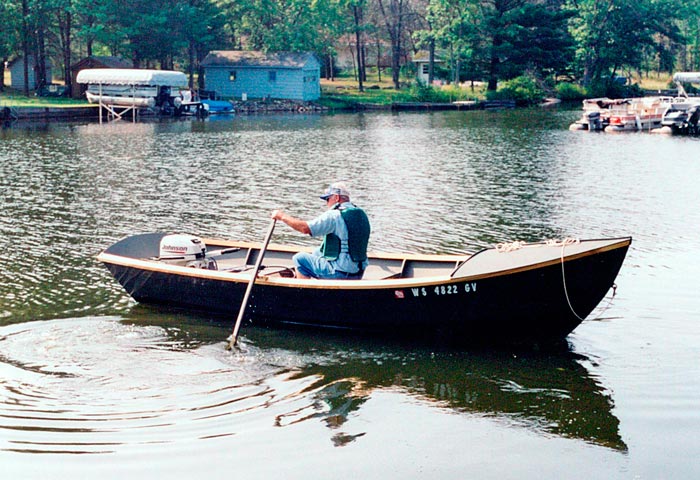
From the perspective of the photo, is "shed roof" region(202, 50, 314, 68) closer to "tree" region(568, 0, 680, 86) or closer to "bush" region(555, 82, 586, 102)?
"bush" region(555, 82, 586, 102)

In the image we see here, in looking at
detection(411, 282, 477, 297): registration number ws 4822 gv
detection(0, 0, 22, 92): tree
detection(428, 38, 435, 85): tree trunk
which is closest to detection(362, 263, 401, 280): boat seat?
detection(411, 282, 477, 297): registration number ws 4822 gv

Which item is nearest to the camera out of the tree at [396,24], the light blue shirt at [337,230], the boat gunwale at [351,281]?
the boat gunwale at [351,281]

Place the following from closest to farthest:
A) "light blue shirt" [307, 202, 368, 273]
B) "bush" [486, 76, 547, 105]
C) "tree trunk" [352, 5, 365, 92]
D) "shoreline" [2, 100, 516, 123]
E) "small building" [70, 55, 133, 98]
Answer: "light blue shirt" [307, 202, 368, 273] → "shoreline" [2, 100, 516, 123] → "small building" [70, 55, 133, 98] → "tree trunk" [352, 5, 365, 92] → "bush" [486, 76, 547, 105]

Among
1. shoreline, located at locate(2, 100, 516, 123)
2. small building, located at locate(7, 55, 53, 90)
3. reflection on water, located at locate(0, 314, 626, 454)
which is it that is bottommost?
reflection on water, located at locate(0, 314, 626, 454)

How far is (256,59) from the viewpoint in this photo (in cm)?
7388

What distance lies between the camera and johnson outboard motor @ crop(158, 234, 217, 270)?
1533 centimetres

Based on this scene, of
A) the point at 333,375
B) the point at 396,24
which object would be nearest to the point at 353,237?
the point at 333,375

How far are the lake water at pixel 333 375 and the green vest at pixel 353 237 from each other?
1211mm

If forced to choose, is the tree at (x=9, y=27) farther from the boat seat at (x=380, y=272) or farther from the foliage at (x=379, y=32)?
the boat seat at (x=380, y=272)

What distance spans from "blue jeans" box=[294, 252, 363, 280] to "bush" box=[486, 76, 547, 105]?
6759 cm

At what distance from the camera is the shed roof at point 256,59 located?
7231cm

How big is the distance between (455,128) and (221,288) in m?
41.7

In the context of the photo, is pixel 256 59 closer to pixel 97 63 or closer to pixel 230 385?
pixel 97 63

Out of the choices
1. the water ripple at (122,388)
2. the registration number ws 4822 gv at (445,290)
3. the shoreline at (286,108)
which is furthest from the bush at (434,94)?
the registration number ws 4822 gv at (445,290)
